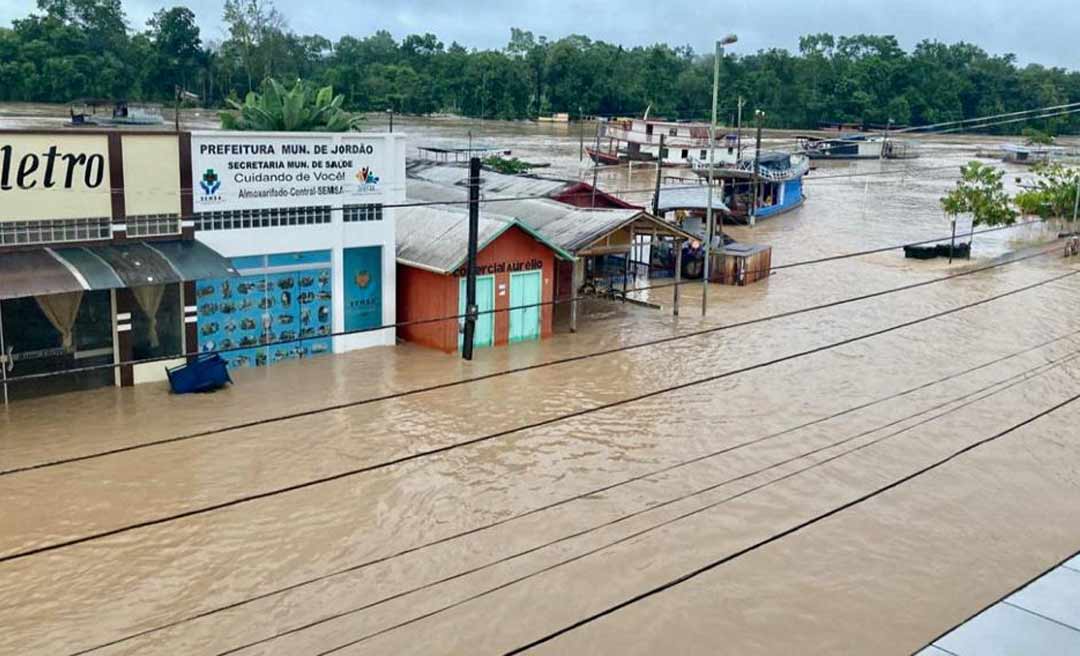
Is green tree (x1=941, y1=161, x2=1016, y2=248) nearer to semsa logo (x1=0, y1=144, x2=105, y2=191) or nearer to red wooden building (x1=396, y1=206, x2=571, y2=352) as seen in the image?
red wooden building (x1=396, y1=206, x2=571, y2=352)

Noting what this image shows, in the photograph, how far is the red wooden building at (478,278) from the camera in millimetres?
24438

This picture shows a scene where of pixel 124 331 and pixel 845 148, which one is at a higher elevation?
pixel 845 148

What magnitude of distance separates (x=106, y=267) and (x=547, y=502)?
31.7 ft

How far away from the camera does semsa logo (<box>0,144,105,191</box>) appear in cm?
1892

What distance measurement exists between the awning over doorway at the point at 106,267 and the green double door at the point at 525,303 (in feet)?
23.7

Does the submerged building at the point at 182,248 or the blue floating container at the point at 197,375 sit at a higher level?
the submerged building at the point at 182,248

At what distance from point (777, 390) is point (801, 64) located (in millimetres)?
111920

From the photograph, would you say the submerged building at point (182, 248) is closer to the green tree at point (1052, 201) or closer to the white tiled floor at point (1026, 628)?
the white tiled floor at point (1026, 628)

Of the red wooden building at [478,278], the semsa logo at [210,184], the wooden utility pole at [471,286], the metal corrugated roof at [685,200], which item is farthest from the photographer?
the metal corrugated roof at [685,200]

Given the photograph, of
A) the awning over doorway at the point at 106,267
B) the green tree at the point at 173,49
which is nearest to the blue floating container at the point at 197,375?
the awning over doorway at the point at 106,267

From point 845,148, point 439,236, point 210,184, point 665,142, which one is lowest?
point 439,236

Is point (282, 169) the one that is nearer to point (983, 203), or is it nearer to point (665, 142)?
point (983, 203)

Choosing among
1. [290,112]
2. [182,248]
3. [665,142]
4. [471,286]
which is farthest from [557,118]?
[182,248]

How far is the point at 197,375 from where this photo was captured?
811 inches
